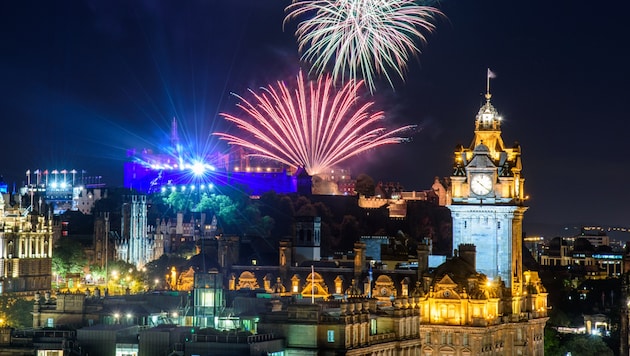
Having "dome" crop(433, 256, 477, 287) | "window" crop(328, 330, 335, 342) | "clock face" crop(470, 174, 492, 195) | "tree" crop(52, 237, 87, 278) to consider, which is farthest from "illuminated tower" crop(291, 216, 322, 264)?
"tree" crop(52, 237, 87, 278)

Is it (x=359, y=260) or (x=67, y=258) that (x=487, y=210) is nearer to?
(x=359, y=260)

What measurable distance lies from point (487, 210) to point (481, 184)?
6.43 feet

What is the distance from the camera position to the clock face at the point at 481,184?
130 m

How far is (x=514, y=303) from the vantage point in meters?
129

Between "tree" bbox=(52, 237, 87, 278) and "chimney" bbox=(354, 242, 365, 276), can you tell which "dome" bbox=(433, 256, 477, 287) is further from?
"tree" bbox=(52, 237, 87, 278)

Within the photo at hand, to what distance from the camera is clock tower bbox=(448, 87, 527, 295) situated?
12950cm

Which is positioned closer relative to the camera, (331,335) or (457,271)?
(331,335)

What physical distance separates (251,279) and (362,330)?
106 ft

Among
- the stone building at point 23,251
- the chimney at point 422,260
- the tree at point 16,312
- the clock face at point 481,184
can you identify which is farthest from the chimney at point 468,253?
the stone building at point 23,251

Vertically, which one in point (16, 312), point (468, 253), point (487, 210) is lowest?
point (16, 312)

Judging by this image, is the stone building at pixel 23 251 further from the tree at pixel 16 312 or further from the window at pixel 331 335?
the window at pixel 331 335

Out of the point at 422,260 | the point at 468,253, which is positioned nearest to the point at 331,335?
the point at 468,253

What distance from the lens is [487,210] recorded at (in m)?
130

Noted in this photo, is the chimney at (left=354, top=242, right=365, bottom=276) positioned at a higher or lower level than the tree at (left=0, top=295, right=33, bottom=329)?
higher
